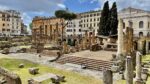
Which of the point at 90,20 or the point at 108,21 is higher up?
the point at 90,20

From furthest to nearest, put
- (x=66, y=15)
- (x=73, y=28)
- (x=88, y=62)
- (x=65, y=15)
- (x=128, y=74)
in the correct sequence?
(x=65, y=15)
(x=66, y=15)
(x=73, y=28)
(x=88, y=62)
(x=128, y=74)

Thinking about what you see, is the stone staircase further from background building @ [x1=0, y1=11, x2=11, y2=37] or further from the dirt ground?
background building @ [x1=0, y1=11, x2=11, y2=37]

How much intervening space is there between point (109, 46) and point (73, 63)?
43.9 feet

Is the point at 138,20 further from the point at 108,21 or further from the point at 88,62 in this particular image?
the point at 88,62

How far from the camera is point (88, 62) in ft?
89.5

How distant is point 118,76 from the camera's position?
20953 millimetres

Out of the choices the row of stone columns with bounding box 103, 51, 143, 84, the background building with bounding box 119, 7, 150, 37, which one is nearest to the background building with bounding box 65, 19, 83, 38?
the background building with bounding box 119, 7, 150, 37

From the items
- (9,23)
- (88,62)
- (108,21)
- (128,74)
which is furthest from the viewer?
(9,23)

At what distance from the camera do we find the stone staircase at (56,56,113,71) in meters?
25.3

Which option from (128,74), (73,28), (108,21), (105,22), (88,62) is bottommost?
(88,62)

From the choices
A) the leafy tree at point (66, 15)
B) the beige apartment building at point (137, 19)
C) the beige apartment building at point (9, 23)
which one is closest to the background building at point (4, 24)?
the beige apartment building at point (9, 23)

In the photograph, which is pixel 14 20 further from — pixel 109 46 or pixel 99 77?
pixel 99 77

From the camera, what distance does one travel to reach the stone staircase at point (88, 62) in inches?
995

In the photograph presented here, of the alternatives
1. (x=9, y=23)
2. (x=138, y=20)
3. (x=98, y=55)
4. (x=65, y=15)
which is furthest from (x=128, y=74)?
(x=9, y=23)
